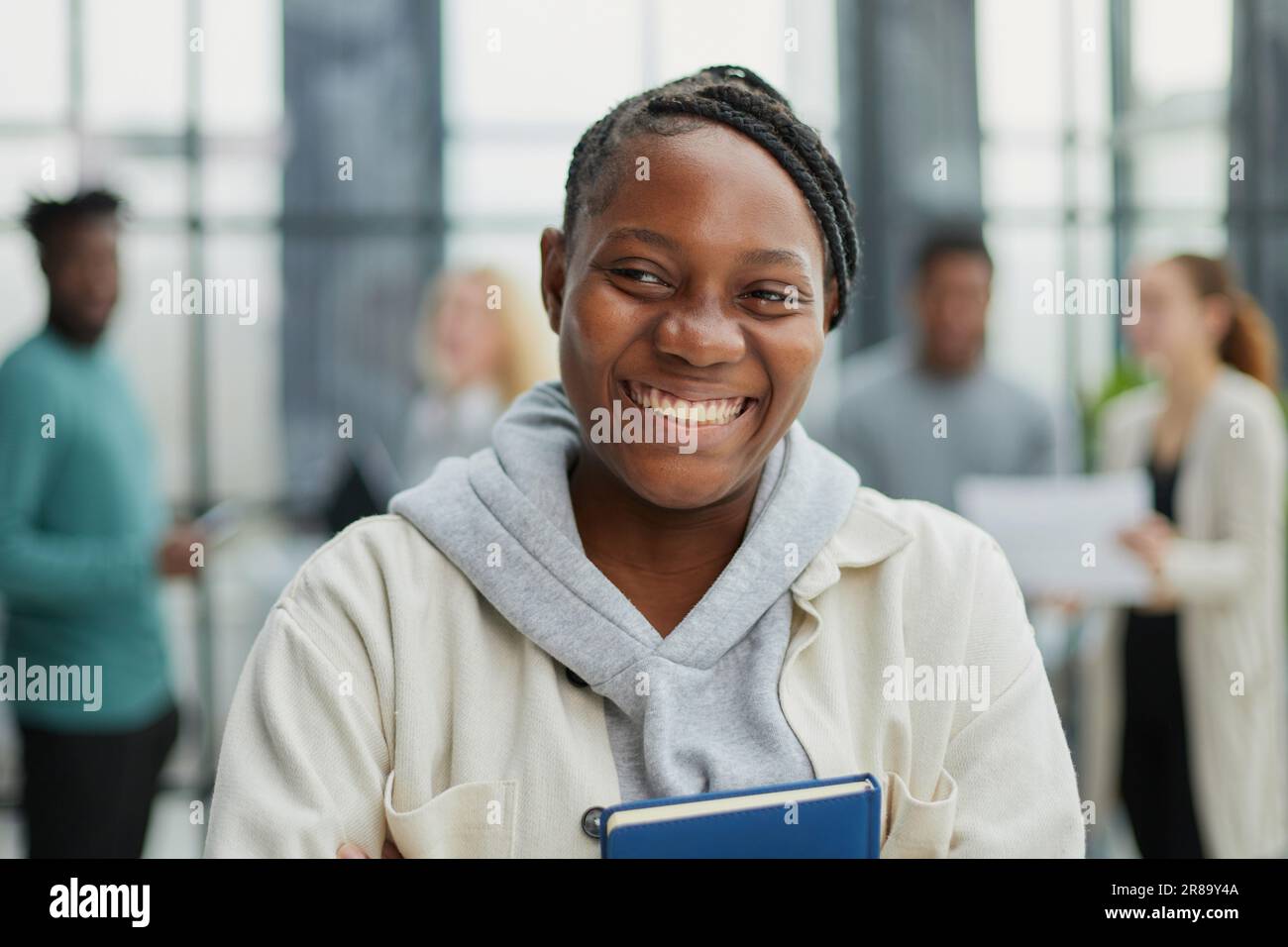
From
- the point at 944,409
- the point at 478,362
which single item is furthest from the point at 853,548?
the point at 478,362

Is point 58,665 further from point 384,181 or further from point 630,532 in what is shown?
point 384,181

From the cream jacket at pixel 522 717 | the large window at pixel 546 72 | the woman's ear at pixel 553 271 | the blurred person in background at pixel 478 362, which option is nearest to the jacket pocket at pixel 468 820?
the cream jacket at pixel 522 717

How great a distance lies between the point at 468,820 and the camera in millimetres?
1071

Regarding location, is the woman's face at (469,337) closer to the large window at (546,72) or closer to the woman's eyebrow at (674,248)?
the large window at (546,72)

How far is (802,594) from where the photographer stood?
114 cm

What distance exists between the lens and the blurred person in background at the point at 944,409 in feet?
10.0

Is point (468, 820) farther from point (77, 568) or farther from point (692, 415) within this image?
point (77, 568)

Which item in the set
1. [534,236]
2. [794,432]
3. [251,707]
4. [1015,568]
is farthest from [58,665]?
[534,236]

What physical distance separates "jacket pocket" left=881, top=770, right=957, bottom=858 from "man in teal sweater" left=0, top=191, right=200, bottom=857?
1843 mm

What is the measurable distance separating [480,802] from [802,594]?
0.35m

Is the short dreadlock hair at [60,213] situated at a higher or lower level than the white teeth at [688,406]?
higher

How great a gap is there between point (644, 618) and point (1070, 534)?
78.2 inches

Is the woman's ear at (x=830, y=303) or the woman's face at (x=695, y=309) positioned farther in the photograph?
the woman's ear at (x=830, y=303)

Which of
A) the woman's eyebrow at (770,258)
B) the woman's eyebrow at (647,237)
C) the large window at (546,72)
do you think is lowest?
the woman's eyebrow at (770,258)
